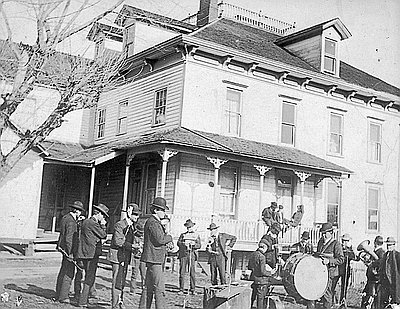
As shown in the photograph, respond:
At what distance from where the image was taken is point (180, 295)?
6141 millimetres

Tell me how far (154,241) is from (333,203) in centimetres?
341

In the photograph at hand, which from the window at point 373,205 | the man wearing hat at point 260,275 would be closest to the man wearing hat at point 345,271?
the window at point 373,205

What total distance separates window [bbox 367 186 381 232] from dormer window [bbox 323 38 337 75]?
204 centimetres

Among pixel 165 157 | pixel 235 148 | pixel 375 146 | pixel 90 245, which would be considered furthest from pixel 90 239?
pixel 375 146

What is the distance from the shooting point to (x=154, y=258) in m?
5.36

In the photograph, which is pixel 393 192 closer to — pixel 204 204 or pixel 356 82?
pixel 356 82

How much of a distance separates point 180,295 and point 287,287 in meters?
1.14

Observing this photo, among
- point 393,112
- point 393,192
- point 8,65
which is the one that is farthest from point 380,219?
point 8,65

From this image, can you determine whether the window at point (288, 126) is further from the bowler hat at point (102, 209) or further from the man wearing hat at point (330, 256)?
the bowler hat at point (102, 209)

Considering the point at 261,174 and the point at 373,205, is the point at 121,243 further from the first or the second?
the point at 373,205

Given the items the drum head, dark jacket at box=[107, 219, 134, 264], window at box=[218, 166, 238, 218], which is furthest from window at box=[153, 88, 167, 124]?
the drum head

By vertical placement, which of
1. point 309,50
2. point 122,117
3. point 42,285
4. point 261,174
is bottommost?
point 42,285

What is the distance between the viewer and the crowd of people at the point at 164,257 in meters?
5.39

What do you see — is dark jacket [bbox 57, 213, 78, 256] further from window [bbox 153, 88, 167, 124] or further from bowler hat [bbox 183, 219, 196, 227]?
window [bbox 153, 88, 167, 124]
